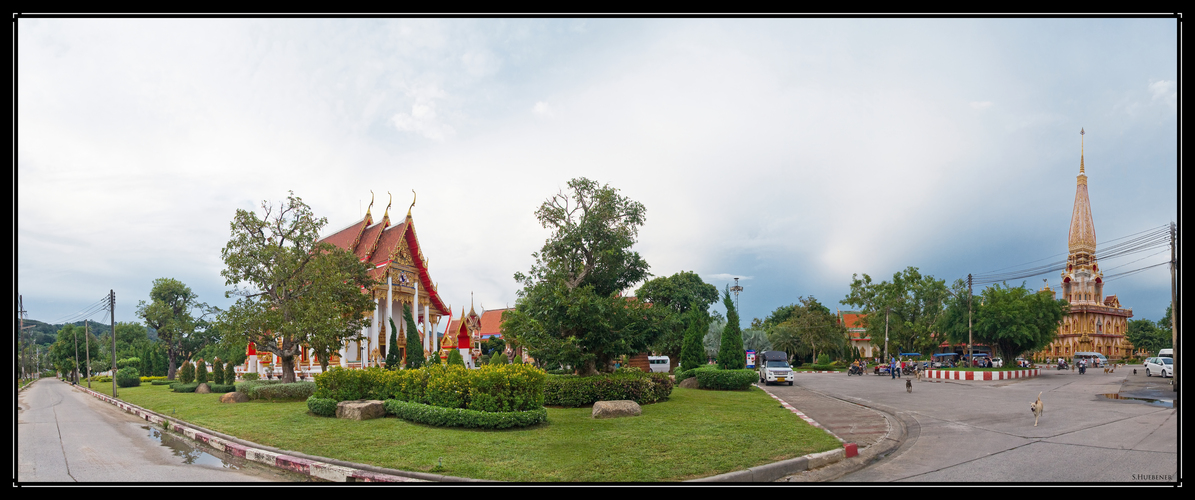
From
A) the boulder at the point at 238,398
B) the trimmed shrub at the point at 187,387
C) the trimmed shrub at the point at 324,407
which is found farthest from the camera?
the trimmed shrub at the point at 187,387

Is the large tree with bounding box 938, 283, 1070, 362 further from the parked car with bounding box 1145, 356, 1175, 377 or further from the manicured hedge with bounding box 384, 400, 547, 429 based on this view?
Answer: the manicured hedge with bounding box 384, 400, 547, 429

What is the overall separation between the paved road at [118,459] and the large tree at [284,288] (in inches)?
284

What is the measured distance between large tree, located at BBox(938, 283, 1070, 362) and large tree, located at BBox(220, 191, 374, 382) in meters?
37.9

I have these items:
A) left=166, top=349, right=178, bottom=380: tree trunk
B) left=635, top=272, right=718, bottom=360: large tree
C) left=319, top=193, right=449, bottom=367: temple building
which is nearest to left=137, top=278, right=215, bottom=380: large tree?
left=166, top=349, right=178, bottom=380: tree trunk

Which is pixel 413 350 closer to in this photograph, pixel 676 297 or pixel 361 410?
pixel 676 297

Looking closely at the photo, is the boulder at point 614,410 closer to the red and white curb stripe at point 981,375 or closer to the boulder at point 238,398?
the boulder at point 238,398

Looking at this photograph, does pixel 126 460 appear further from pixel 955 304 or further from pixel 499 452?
pixel 955 304

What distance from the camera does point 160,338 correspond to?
51656 mm

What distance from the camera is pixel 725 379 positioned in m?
21.4

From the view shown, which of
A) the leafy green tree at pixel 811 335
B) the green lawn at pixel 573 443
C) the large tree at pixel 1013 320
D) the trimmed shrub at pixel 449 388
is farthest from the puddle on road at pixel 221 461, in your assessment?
the leafy green tree at pixel 811 335

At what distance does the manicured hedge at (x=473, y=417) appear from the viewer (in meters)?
11.1
